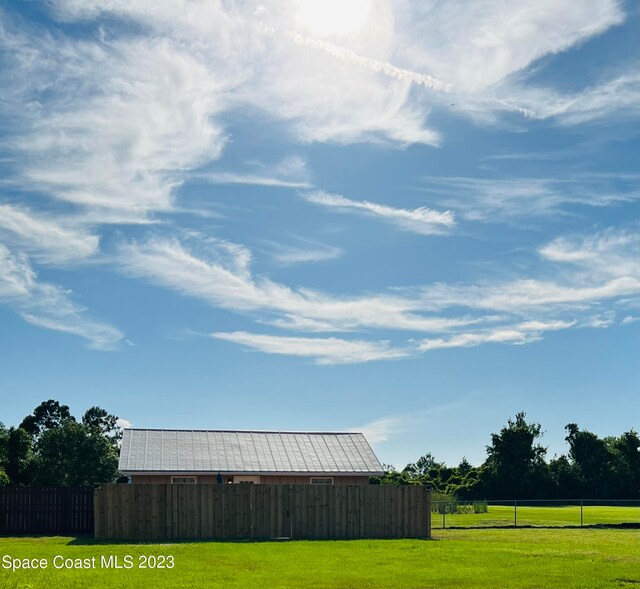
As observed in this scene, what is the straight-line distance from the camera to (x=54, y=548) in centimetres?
2361

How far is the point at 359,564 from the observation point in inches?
802

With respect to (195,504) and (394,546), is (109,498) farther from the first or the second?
(394,546)

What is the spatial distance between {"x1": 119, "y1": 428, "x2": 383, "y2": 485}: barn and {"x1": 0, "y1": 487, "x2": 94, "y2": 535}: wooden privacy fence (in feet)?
18.2

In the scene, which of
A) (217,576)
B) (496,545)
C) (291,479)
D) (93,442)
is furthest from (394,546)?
(93,442)

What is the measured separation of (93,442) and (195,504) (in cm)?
3238

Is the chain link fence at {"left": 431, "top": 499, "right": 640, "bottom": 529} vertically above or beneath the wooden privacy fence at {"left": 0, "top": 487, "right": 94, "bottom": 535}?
beneath

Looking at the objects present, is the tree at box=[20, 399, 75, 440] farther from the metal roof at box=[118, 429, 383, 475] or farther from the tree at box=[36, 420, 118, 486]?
the metal roof at box=[118, 429, 383, 475]

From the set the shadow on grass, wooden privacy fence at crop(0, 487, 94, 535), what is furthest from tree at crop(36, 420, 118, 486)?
the shadow on grass

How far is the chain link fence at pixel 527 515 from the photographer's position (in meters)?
39.7

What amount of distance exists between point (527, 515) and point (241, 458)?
19.6m

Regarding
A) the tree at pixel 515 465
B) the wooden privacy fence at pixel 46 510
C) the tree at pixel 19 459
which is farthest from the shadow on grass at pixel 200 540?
the tree at pixel 515 465

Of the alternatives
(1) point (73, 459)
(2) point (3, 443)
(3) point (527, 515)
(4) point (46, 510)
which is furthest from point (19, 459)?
(3) point (527, 515)

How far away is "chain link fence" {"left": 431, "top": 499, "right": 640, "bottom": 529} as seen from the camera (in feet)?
130

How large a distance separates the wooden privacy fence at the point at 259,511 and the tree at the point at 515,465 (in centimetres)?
3997
